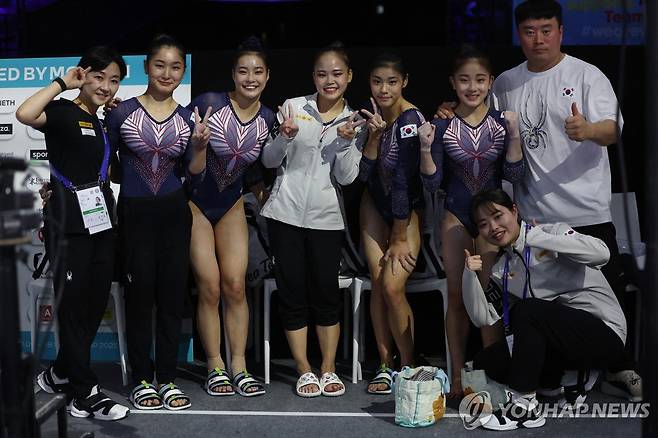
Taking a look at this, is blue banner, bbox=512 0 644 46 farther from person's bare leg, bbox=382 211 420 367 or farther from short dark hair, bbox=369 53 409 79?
person's bare leg, bbox=382 211 420 367

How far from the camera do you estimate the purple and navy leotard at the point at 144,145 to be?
12.1ft

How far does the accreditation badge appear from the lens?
11.6ft

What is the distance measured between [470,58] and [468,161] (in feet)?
1.39

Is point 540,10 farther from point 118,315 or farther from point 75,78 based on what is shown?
point 118,315

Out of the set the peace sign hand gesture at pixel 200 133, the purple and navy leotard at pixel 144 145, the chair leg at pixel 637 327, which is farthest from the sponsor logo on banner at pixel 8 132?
the chair leg at pixel 637 327

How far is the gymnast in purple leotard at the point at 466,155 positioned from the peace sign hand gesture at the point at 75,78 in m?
1.37

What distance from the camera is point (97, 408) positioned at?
3.64m

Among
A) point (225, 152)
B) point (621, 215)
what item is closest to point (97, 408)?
point (225, 152)

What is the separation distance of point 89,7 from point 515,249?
4939mm

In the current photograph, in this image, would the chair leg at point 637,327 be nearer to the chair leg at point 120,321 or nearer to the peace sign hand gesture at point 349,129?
the peace sign hand gesture at point 349,129

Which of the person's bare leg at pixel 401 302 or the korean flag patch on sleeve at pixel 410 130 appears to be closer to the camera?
the korean flag patch on sleeve at pixel 410 130

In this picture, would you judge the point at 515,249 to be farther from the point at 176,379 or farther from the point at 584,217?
the point at 176,379

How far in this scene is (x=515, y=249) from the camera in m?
3.58
